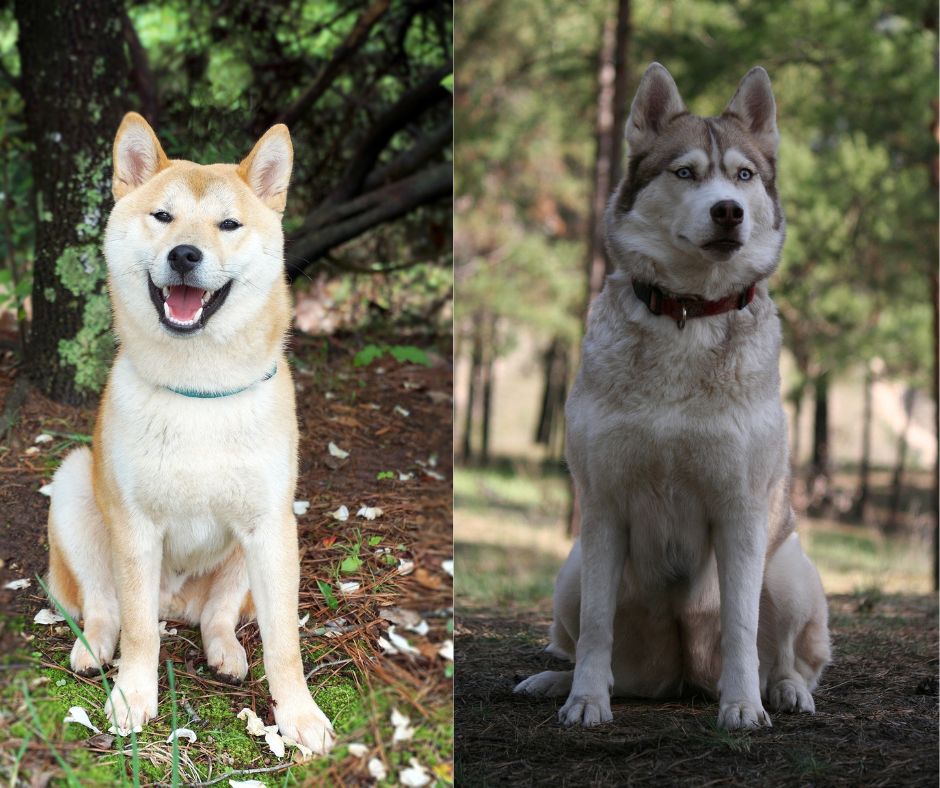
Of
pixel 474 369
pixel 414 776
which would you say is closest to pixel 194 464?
pixel 414 776

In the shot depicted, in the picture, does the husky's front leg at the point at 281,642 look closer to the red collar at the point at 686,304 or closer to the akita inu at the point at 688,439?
the akita inu at the point at 688,439

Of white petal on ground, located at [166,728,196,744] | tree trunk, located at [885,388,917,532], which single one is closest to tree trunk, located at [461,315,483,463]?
tree trunk, located at [885,388,917,532]

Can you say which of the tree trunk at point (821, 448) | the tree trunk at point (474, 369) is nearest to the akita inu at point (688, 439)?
the tree trunk at point (821, 448)

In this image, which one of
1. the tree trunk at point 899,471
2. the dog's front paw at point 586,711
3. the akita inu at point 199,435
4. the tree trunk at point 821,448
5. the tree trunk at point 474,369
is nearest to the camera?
the akita inu at point 199,435

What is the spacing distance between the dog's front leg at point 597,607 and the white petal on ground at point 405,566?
1.75ft

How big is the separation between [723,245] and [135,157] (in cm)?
155

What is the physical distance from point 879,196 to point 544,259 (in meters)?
6.29

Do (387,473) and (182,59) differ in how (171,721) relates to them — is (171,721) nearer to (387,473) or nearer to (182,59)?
(387,473)

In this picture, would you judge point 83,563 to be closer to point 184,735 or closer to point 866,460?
point 184,735

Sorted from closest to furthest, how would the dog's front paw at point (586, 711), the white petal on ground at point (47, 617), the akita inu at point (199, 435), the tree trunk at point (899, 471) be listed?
1. the akita inu at point (199, 435)
2. the white petal on ground at point (47, 617)
3. the dog's front paw at point (586, 711)
4. the tree trunk at point (899, 471)

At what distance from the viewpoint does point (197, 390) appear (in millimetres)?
2488

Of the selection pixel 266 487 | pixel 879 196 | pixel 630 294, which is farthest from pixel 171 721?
pixel 879 196

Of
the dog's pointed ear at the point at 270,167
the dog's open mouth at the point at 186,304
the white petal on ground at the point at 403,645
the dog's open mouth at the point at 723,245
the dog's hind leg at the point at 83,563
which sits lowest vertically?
the white petal on ground at the point at 403,645

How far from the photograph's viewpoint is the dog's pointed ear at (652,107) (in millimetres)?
2787
